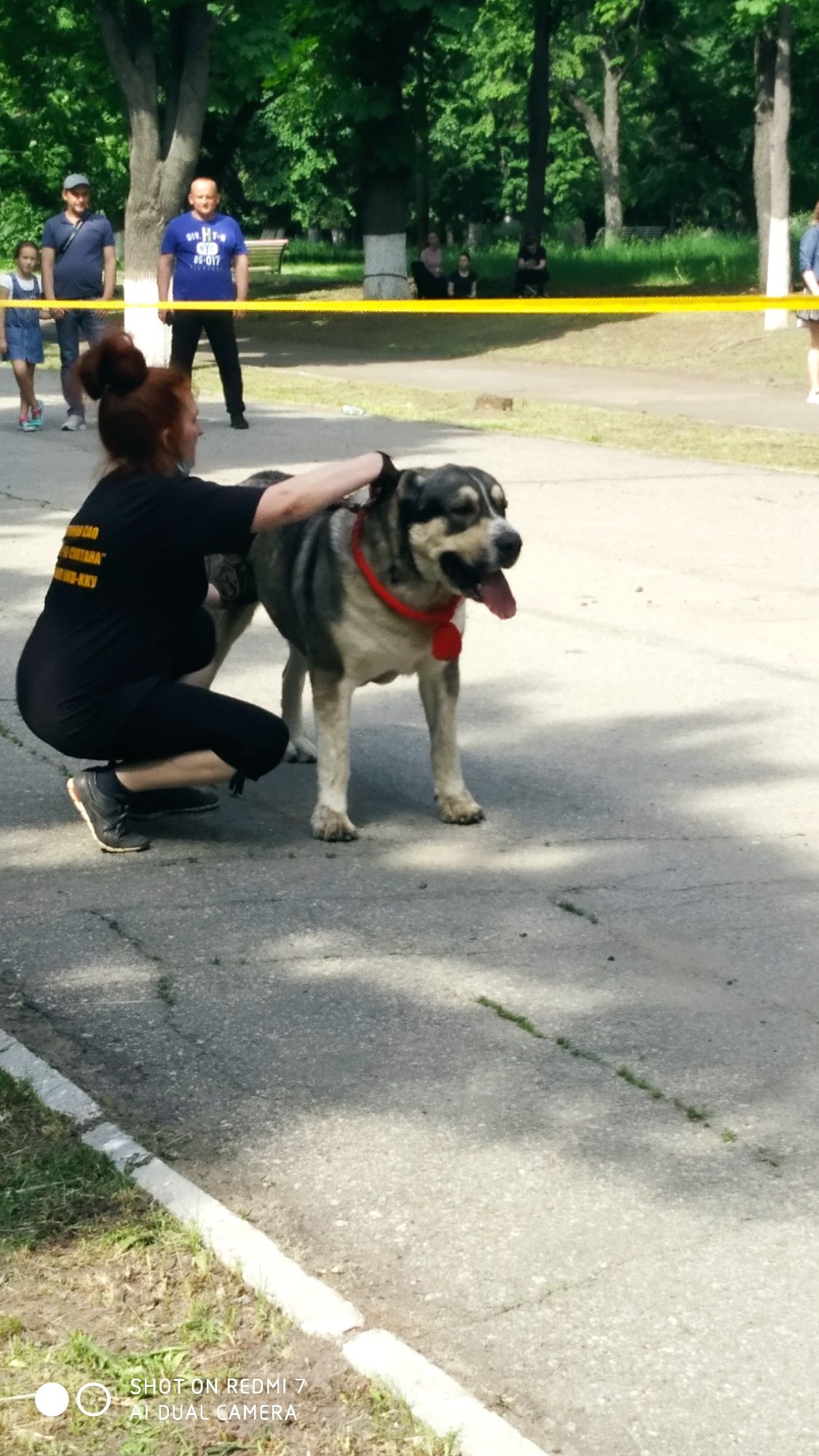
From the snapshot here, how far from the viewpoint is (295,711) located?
6883 mm

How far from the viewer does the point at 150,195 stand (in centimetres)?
2473

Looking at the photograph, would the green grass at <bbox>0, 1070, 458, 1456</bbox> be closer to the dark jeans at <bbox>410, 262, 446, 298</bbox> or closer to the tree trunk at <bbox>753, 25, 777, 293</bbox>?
the tree trunk at <bbox>753, 25, 777, 293</bbox>

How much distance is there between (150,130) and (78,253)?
8802 millimetres

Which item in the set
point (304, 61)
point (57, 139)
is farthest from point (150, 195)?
point (57, 139)

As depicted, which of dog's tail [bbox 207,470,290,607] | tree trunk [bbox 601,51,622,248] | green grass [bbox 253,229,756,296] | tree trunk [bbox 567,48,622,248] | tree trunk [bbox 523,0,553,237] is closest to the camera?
dog's tail [bbox 207,470,290,607]

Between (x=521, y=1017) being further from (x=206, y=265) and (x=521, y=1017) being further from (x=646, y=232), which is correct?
(x=646, y=232)

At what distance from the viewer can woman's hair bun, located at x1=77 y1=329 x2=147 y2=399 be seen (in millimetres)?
5469

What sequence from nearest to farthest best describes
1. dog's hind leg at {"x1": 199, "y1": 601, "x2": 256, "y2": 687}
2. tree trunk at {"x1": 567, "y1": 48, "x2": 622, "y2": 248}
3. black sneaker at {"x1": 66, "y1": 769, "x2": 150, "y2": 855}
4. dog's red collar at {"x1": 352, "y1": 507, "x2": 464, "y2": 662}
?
dog's red collar at {"x1": 352, "y1": 507, "x2": 464, "y2": 662} < black sneaker at {"x1": 66, "y1": 769, "x2": 150, "y2": 855} < dog's hind leg at {"x1": 199, "y1": 601, "x2": 256, "y2": 687} < tree trunk at {"x1": 567, "y1": 48, "x2": 622, "y2": 248}

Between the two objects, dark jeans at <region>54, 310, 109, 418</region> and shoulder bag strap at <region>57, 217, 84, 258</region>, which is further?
shoulder bag strap at <region>57, 217, 84, 258</region>

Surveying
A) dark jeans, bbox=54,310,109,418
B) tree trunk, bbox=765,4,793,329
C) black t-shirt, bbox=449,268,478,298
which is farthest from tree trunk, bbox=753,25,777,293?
dark jeans, bbox=54,310,109,418

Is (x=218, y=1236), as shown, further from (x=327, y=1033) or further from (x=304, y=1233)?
(x=327, y=1033)

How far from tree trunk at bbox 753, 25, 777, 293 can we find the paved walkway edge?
26.0 metres

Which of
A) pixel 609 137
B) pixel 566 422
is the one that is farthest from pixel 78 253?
pixel 609 137

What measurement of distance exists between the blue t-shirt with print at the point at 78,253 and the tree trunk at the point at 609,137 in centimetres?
4534
